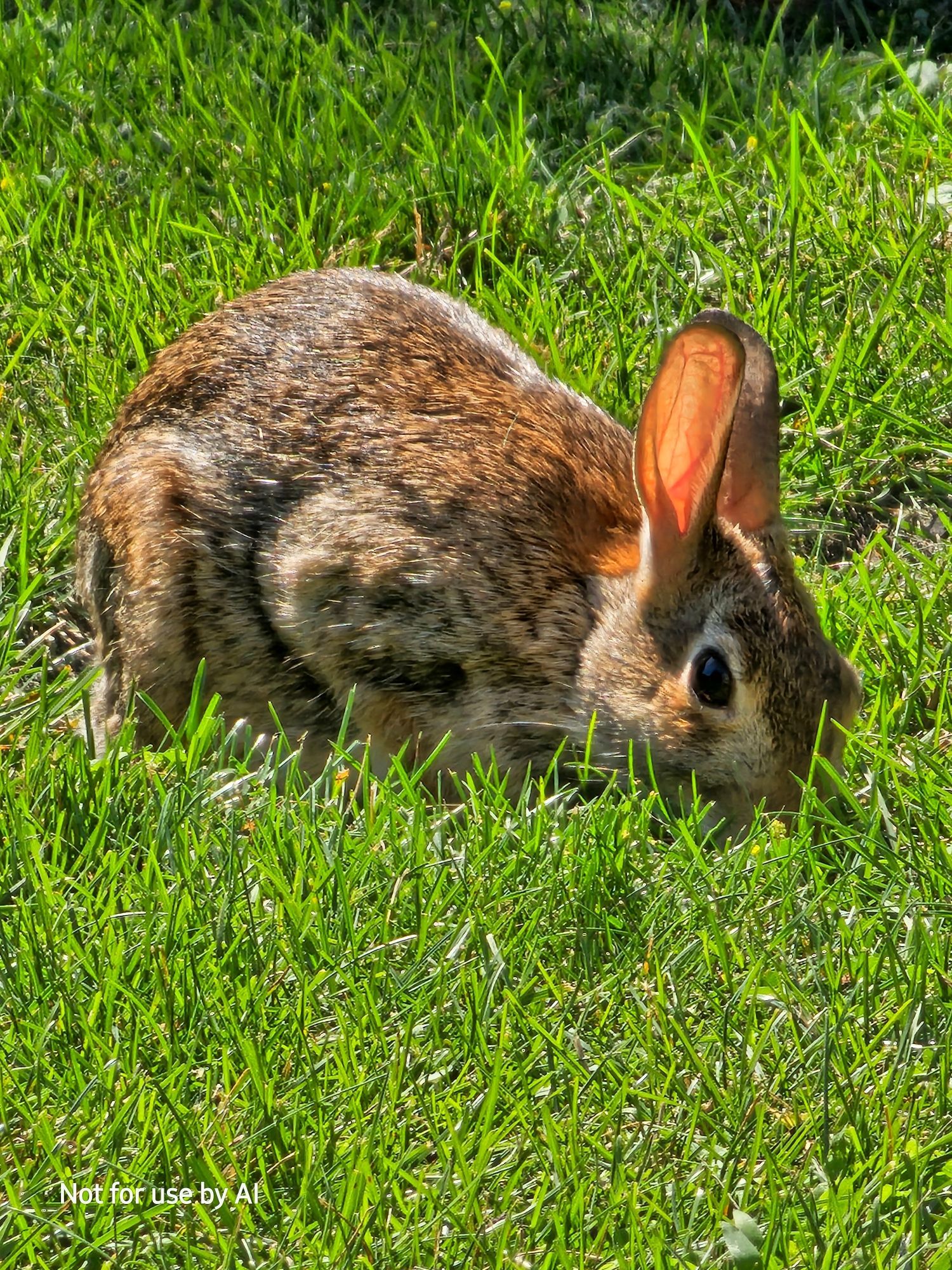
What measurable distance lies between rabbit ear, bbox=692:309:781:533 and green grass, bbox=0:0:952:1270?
47cm

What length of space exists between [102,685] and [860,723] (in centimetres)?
215

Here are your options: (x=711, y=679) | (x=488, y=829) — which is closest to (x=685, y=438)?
(x=711, y=679)

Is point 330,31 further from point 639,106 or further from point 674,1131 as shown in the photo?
point 674,1131

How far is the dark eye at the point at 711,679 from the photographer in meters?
4.26

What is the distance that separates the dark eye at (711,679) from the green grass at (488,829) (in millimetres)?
354

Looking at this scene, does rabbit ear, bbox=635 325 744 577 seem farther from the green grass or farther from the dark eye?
the green grass

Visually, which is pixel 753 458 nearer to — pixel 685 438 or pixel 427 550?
pixel 685 438

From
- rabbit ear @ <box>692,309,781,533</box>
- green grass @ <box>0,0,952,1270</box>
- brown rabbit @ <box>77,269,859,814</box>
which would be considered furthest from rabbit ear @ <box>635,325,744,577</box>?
green grass @ <box>0,0,952,1270</box>

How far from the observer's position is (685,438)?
4359 millimetres

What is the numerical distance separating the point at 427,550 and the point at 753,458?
921mm

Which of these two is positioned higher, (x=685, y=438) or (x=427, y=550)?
(x=685, y=438)

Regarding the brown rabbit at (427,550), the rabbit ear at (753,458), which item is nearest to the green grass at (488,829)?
the brown rabbit at (427,550)

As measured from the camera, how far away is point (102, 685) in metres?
4.90

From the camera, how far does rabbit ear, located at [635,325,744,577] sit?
13.7 feet
